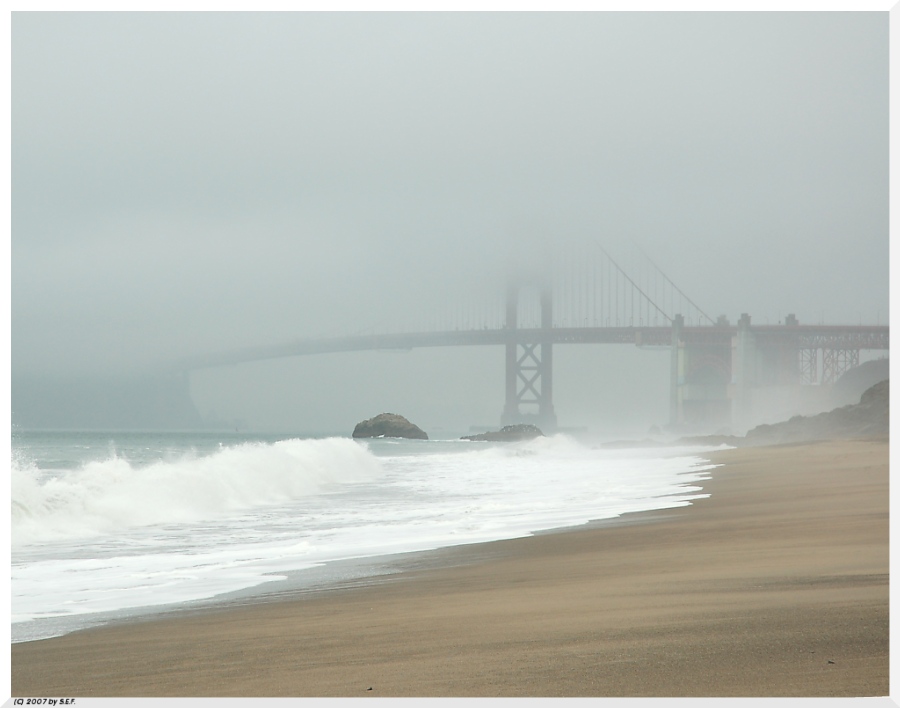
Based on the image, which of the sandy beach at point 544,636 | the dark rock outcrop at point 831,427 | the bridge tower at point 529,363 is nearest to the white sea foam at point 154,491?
the bridge tower at point 529,363

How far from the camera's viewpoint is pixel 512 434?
7.79 m

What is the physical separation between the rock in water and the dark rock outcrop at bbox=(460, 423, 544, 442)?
569mm

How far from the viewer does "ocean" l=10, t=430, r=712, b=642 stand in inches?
119

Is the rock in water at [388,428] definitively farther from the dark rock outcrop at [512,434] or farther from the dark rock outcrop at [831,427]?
the dark rock outcrop at [831,427]

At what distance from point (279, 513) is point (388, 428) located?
78.2 inches

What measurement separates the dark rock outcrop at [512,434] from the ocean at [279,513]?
0.42 metres

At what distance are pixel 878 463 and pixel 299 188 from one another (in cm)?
547

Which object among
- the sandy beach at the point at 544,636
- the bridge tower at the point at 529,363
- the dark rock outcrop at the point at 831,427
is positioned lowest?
Result: the dark rock outcrop at the point at 831,427

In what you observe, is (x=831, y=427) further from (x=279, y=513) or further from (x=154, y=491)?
(x=154, y=491)

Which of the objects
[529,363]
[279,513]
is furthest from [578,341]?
[279,513]

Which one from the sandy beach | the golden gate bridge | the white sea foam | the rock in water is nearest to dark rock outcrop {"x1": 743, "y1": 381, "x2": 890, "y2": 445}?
the golden gate bridge

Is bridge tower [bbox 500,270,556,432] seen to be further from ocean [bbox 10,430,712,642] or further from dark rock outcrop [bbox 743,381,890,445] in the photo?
dark rock outcrop [bbox 743,381,890,445]

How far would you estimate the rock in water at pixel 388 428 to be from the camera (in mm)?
6945

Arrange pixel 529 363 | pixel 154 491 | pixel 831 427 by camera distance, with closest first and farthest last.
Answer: pixel 154 491, pixel 529 363, pixel 831 427
